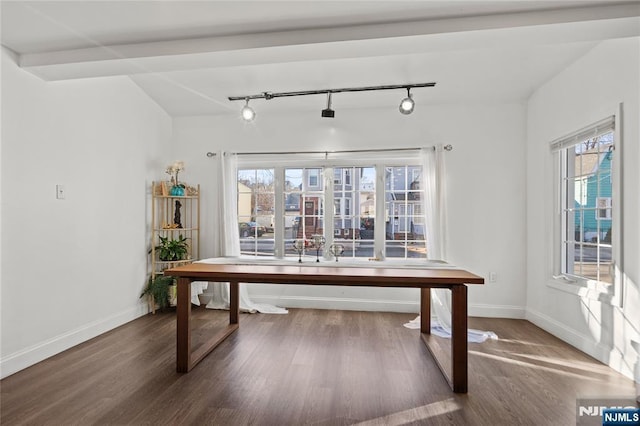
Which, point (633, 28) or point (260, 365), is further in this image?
point (260, 365)

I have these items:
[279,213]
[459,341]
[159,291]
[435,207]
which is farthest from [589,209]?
[159,291]

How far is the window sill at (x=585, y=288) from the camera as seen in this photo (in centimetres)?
254

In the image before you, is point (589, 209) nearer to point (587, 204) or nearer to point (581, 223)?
point (587, 204)

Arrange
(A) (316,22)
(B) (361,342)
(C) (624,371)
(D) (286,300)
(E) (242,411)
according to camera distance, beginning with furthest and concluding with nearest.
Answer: (D) (286,300) → (B) (361,342) → (C) (624,371) → (A) (316,22) → (E) (242,411)

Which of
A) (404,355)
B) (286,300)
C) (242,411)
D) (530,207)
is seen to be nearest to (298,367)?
(242,411)

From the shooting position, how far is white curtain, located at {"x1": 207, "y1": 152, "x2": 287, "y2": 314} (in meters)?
4.13

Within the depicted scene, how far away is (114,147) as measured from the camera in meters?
3.45

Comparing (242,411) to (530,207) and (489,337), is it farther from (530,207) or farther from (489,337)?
(530,207)

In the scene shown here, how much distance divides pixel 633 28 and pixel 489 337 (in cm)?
262

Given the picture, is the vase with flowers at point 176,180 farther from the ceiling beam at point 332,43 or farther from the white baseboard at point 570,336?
the white baseboard at point 570,336

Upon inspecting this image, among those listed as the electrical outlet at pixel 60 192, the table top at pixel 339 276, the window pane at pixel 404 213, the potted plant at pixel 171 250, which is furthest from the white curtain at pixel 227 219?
the window pane at pixel 404 213

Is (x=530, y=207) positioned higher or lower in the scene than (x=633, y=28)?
lower

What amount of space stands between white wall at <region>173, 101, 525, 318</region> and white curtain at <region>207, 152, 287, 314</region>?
0.65 metres

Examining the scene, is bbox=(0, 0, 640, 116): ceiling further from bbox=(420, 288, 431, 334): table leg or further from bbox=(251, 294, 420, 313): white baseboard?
bbox=(251, 294, 420, 313): white baseboard
